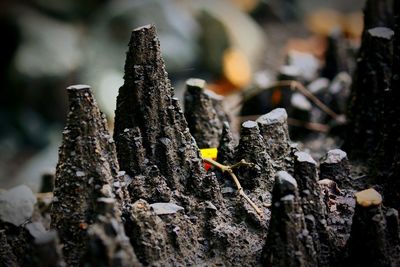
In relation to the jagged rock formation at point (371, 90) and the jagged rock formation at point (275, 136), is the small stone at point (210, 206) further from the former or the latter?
the jagged rock formation at point (371, 90)

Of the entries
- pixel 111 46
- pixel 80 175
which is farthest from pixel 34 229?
pixel 111 46

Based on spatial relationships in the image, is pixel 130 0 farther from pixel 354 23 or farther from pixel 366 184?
pixel 366 184

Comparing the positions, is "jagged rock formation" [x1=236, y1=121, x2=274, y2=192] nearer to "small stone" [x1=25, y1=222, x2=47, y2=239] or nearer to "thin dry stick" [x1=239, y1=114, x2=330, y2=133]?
"small stone" [x1=25, y1=222, x2=47, y2=239]

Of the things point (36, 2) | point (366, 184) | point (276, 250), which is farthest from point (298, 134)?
point (36, 2)

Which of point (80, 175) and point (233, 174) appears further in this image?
point (233, 174)

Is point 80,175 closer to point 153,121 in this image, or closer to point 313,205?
point 153,121

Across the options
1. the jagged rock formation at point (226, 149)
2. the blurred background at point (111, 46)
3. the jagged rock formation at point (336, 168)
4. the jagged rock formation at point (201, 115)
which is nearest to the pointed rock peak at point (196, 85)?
→ the jagged rock formation at point (201, 115)
